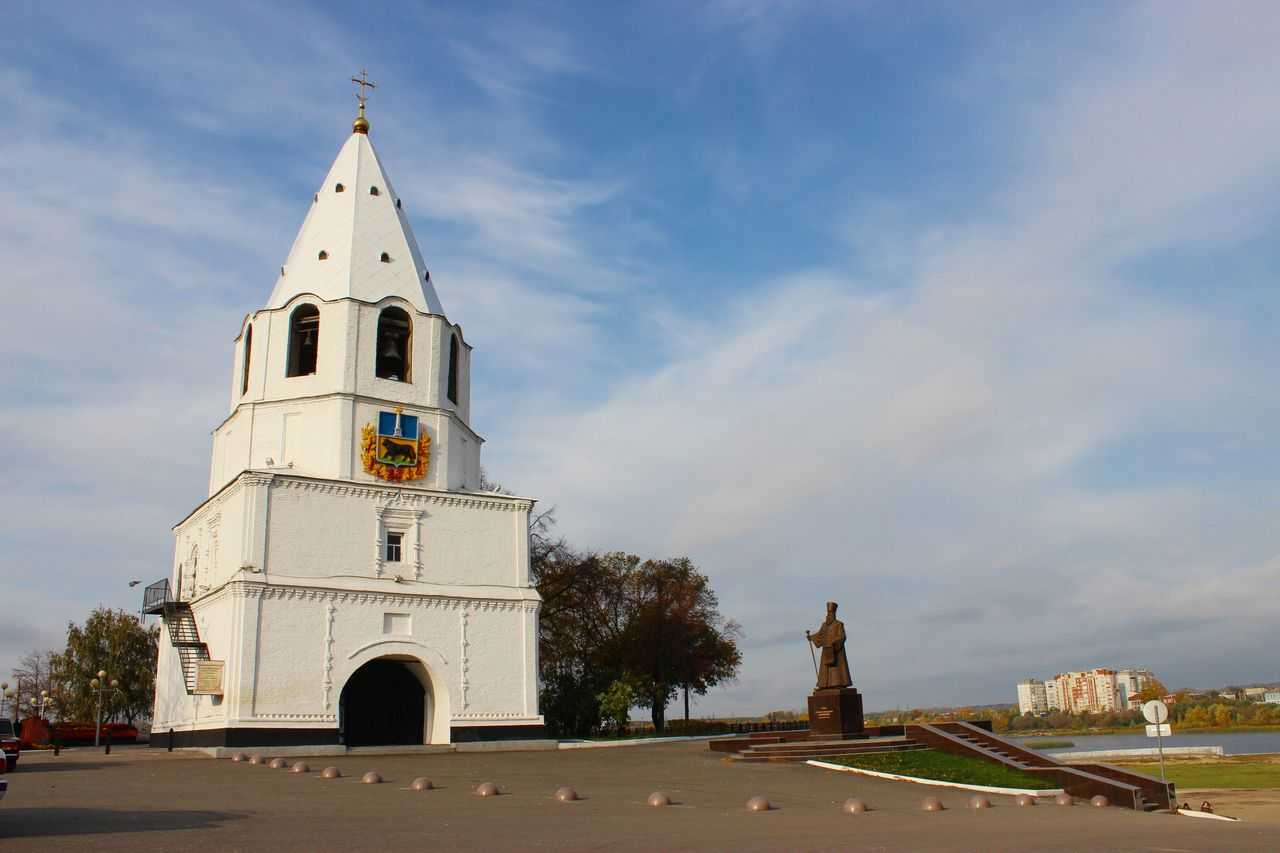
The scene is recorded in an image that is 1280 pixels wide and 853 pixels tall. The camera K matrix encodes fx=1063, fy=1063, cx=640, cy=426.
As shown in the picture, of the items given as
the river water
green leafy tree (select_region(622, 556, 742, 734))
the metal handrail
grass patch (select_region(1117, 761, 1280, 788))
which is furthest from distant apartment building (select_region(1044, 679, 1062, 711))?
the metal handrail

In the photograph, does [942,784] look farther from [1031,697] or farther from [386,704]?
[1031,697]

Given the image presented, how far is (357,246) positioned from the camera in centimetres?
3319

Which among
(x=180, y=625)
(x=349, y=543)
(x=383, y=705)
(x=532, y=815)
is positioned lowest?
(x=532, y=815)

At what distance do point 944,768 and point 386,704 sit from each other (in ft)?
55.7

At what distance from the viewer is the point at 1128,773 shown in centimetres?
2027

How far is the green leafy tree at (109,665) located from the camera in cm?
5381

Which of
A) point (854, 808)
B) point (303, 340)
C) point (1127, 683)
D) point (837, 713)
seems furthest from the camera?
point (1127, 683)

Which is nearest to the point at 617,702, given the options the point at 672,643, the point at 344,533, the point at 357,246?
the point at 672,643

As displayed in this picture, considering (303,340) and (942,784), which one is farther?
(303,340)

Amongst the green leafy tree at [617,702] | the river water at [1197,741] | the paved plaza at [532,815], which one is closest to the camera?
the paved plaza at [532,815]

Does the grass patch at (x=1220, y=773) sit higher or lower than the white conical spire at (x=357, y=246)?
lower

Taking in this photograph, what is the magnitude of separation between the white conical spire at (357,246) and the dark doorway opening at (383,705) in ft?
36.4

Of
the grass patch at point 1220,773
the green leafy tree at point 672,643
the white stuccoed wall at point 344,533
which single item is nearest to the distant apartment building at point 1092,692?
the grass patch at point 1220,773

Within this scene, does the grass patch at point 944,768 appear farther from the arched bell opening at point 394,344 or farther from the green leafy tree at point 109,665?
the green leafy tree at point 109,665
